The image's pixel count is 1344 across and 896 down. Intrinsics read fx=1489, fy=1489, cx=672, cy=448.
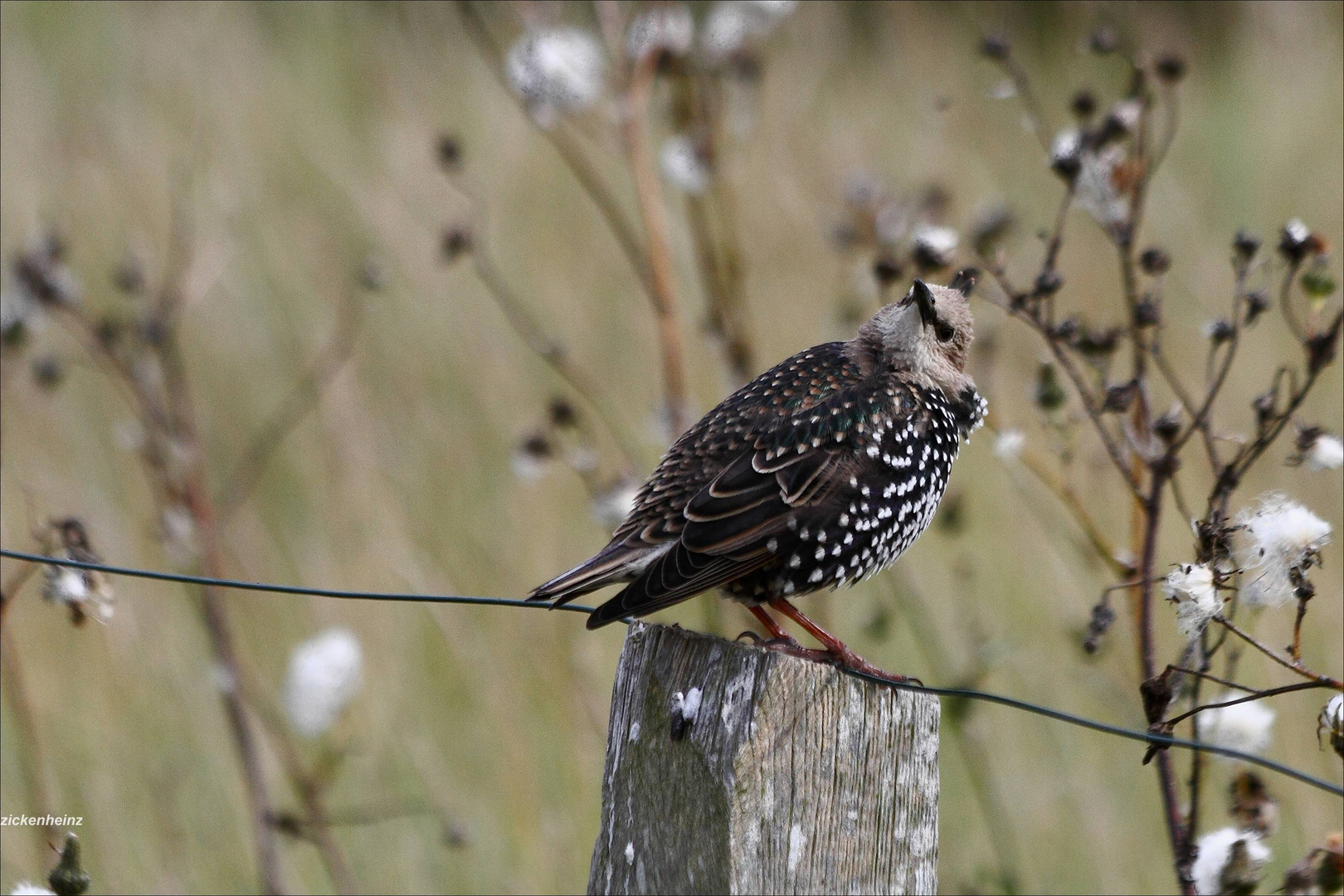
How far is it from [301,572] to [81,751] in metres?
1.27

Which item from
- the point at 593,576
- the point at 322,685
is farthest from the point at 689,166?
the point at 593,576

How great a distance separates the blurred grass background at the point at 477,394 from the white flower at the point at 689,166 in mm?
800

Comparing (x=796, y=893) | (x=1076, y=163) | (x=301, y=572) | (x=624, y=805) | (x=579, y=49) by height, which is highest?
(x=579, y=49)

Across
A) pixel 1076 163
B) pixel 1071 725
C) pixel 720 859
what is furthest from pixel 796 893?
pixel 1071 725

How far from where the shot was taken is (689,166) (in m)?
4.65

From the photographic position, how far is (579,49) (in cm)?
491

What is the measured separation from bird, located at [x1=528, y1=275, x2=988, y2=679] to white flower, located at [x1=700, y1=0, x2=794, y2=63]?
1.66m

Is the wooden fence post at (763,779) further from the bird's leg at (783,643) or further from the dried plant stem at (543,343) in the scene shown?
the dried plant stem at (543,343)

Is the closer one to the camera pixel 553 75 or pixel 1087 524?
pixel 1087 524

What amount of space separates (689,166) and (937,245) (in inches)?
48.8

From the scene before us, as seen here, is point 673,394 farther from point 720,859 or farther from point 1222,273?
point 1222,273

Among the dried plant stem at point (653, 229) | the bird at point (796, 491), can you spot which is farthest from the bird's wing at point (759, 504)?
the dried plant stem at point (653, 229)

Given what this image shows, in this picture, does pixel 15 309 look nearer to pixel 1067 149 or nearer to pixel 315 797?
pixel 315 797

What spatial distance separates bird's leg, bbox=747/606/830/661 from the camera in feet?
9.42
